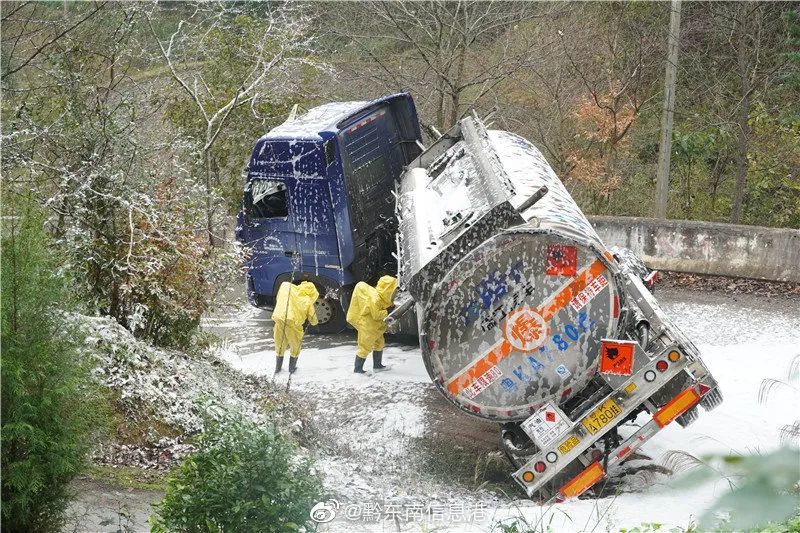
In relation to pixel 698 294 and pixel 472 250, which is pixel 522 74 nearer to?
pixel 698 294

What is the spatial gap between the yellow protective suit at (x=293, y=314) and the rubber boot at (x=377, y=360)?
74 cm

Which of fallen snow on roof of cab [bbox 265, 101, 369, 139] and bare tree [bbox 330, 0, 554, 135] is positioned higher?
bare tree [bbox 330, 0, 554, 135]

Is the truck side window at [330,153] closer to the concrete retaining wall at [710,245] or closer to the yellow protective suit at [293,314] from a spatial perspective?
the yellow protective suit at [293,314]

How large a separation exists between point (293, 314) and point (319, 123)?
276 cm

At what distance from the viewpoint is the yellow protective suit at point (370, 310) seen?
9781 millimetres

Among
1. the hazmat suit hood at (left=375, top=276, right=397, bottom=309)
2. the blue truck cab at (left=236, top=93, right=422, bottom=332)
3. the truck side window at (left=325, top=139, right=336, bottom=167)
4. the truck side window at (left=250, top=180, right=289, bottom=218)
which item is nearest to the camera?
the hazmat suit hood at (left=375, top=276, right=397, bottom=309)

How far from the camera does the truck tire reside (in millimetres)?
11648

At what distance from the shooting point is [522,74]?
1759 centimetres

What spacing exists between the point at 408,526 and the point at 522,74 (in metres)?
12.6

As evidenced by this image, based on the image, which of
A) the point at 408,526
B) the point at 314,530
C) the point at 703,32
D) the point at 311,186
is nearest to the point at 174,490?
the point at 314,530

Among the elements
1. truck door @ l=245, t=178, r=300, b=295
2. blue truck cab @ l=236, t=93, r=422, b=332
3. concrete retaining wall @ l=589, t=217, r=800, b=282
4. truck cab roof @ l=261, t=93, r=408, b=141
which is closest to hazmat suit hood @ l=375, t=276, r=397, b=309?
blue truck cab @ l=236, t=93, r=422, b=332

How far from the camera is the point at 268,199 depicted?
11.6 meters

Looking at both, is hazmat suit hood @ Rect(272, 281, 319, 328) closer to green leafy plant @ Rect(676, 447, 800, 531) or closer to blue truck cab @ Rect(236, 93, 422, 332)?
blue truck cab @ Rect(236, 93, 422, 332)

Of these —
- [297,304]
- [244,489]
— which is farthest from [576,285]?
[297,304]
